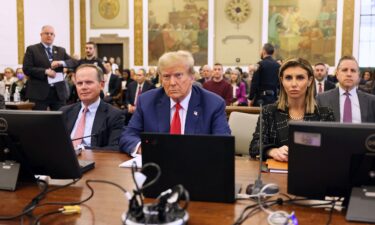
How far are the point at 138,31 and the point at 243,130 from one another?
14031 mm

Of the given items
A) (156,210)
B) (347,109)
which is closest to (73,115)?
(156,210)

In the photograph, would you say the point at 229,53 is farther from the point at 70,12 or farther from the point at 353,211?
the point at 353,211

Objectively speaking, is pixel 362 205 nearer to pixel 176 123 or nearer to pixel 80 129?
pixel 176 123

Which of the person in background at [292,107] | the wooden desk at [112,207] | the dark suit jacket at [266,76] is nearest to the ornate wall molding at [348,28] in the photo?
the dark suit jacket at [266,76]

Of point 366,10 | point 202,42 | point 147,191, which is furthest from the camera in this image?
point 202,42

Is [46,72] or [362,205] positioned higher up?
[46,72]

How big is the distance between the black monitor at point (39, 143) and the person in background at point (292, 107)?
1409 millimetres

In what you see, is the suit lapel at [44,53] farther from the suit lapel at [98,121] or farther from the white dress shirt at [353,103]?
the white dress shirt at [353,103]

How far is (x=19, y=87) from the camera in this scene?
11102mm

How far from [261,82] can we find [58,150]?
6.16 meters

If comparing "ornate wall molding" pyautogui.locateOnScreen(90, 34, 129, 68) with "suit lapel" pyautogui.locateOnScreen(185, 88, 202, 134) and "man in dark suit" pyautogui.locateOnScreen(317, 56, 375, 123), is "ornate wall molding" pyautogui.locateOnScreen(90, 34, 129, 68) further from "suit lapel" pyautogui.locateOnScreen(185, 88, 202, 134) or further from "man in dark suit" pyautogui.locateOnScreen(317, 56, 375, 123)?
"suit lapel" pyautogui.locateOnScreen(185, 88, 202, 134)

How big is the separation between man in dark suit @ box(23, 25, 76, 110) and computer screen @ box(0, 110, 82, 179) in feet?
15.6

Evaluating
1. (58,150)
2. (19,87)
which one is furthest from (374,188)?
(19,87)

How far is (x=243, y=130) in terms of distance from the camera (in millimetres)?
3760
